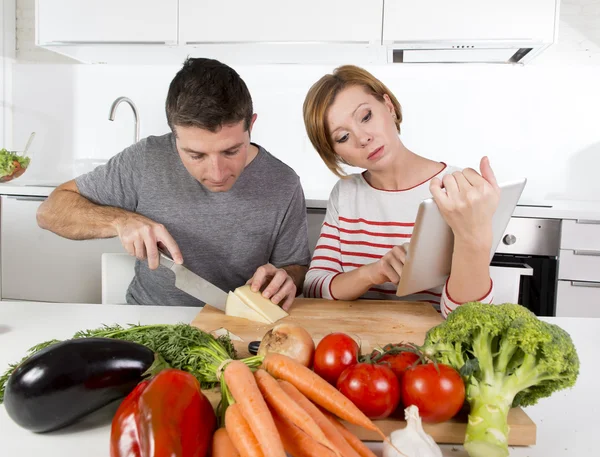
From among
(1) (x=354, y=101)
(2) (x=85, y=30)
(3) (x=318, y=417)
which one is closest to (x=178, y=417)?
(3) (x=318, y=417)

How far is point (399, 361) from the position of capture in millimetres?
844

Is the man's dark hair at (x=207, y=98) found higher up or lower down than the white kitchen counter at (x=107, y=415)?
higher up

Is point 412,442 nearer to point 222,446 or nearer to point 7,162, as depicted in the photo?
point 222,446

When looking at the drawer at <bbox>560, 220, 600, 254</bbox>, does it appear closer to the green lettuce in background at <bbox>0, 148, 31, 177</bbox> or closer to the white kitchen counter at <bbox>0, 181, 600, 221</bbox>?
the white kitchen counter at <bbox>0, 181, 600, 221</bbox>

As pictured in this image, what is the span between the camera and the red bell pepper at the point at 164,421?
0.63 m

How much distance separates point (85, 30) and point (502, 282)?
2.57 meters

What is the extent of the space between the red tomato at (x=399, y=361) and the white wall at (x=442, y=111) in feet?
7.42

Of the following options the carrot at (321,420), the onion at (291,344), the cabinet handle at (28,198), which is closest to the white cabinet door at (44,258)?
the cabinet handle at (28,198)

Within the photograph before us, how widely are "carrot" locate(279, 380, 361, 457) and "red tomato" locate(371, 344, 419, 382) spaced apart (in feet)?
0.49

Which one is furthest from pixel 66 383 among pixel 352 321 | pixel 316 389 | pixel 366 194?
pixel 366 194

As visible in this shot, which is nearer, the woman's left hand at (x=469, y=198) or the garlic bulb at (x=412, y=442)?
the garlic bulb at (x=412, y=442)

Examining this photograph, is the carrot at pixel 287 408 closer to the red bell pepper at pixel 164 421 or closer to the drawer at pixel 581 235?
the red bell pepper at pixel 164 421

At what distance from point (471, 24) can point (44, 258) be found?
8.56ft

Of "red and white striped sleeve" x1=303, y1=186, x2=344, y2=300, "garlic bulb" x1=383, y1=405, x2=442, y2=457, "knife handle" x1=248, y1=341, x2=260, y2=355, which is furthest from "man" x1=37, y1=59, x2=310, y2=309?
"garlic bulb" x1=383, y1=405, x2=442, y2=457
